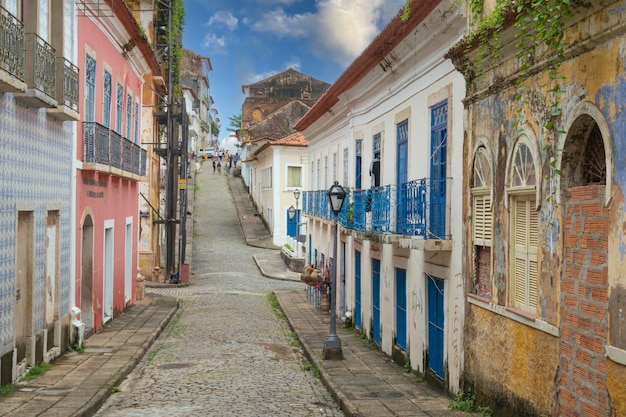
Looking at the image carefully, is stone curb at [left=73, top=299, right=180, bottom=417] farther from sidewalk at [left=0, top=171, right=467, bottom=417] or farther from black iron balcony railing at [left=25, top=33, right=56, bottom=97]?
black iron balcony railing at [left=25, top=33, right=56, bottom=97]

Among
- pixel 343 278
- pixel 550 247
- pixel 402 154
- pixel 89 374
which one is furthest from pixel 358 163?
pixel 550 247

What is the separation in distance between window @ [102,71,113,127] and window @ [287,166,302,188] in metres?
24.8

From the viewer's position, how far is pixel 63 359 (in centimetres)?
1277

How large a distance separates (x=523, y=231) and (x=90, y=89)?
30.5 feet

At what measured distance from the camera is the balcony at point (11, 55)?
888cm

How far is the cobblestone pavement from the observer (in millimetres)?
10266

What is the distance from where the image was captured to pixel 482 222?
9.27m

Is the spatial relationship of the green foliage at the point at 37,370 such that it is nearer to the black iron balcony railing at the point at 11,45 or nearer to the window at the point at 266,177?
the black iron balcony railing at the point at 11,45

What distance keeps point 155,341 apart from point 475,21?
32.2 ft

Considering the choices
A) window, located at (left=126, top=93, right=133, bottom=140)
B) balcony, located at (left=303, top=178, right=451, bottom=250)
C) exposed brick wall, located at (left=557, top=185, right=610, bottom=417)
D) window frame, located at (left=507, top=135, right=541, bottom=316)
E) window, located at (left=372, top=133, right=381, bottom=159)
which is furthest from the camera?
window, located at (left=126, top=93, right=133, bottom=140)

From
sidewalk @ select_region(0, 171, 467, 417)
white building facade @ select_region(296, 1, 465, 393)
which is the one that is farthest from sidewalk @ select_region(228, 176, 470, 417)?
white building facade @ select_region(296, 1, 465, 393)

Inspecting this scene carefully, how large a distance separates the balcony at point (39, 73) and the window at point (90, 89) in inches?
118

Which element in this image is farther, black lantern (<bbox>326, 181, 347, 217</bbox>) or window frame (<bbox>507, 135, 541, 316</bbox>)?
black lantern (<bbox>326, 181, 347, 217</bbox>)

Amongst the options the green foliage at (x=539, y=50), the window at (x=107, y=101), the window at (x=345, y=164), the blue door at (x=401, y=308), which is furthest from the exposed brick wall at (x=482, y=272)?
the window at (x=345, y=164)
